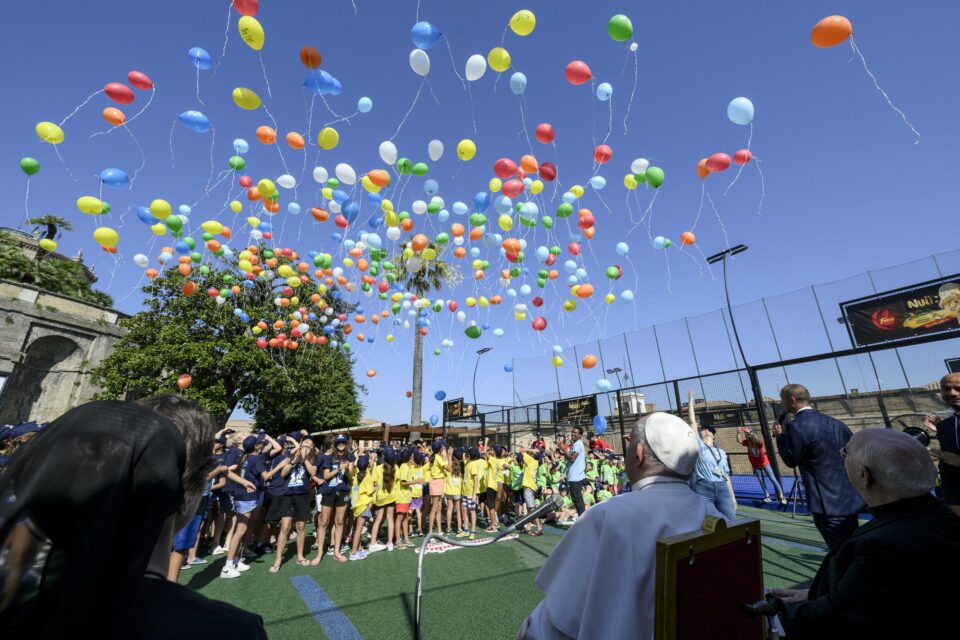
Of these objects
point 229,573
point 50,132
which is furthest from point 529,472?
point 50,132

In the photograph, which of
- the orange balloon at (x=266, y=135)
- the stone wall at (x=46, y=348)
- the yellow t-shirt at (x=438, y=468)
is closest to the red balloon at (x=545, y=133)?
the orange balloon at (x=266, y=135)

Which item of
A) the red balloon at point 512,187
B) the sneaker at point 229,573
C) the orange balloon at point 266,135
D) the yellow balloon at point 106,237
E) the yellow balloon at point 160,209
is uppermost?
the orange balloon at point 266,135

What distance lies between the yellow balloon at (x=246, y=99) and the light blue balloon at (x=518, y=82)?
3.48 meters

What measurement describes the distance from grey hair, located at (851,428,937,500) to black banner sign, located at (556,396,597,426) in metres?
9.87

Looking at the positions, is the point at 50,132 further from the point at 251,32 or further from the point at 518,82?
the point at 518,82

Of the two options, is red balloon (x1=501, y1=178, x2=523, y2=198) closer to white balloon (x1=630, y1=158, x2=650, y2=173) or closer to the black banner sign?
white balloon (x1=630, y1=158, x2=650, y2=173)

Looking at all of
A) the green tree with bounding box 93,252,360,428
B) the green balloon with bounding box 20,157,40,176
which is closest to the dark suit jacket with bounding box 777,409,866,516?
the green balloon with bounding box 20,157,40,176

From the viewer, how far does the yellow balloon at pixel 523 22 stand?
4.91 m

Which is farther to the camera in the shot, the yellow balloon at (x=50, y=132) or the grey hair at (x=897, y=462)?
the yellow balloon at (x=50, y=132)

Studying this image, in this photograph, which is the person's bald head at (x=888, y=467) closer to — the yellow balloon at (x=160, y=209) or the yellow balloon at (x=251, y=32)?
the yellow balloon at (x=251, y=32)

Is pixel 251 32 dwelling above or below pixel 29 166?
above

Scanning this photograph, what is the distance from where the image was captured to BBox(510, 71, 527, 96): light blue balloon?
572cm

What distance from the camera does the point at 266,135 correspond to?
20.3 feet

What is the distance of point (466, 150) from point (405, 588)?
236 inches
